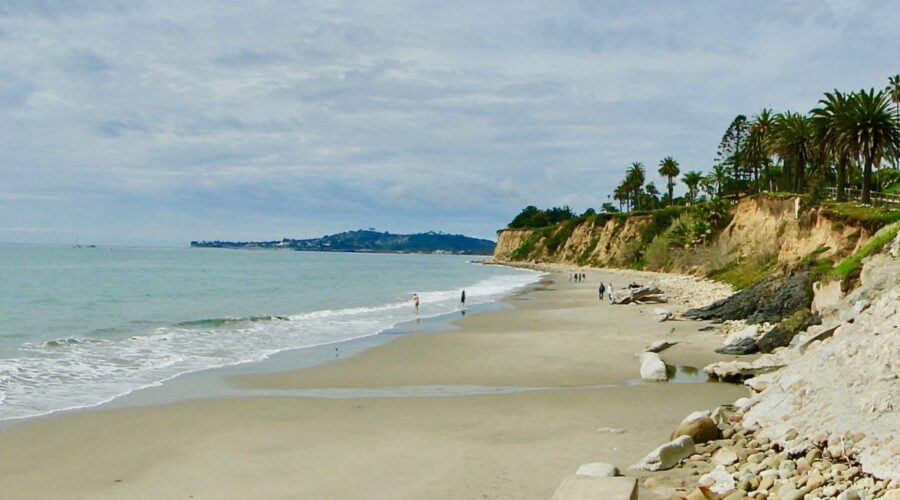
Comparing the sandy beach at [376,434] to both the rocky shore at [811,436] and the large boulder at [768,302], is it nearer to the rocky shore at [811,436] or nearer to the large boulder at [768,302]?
the rocky shore at [811,436]

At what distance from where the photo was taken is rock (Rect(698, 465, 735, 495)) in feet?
27.8

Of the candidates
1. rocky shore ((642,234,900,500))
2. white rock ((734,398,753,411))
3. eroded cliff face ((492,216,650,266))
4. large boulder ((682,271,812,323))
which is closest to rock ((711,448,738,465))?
rocky shore ((642,234,900,500))

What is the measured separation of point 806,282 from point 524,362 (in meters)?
13.4

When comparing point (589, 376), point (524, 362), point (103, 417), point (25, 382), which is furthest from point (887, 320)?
point (25, 382)

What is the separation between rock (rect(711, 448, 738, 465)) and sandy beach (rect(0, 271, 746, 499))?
1.29m

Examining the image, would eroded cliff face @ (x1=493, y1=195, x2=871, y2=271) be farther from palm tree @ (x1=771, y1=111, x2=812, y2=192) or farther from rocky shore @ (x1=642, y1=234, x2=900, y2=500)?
rocky shore @ (x1=642, y1=234, x2=900, y2=500)

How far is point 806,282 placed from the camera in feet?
88.0

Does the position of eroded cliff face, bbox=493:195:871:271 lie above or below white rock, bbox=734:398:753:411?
above

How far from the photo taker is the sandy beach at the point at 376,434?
9.83 m

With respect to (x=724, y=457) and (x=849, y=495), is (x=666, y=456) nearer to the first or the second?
(x=724, y=457)

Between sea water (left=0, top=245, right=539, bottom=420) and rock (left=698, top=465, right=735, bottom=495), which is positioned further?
sea water (left=0, top=245, right=539, bottom=420)

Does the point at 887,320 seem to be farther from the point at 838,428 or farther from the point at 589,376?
the point at 589,376

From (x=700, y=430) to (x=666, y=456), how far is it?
1.33 meters

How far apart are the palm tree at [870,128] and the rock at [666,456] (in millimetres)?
39261
